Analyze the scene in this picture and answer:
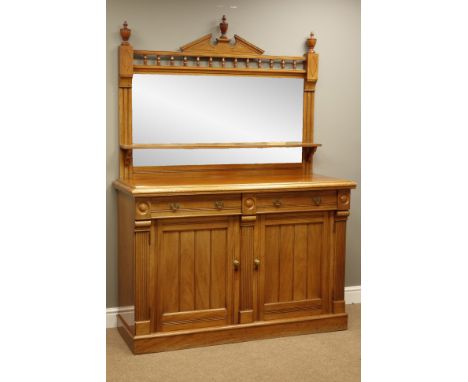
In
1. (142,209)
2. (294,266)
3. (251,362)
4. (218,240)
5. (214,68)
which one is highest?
(214,68)

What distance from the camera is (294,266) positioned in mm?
3725

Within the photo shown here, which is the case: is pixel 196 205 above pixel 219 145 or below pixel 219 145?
below

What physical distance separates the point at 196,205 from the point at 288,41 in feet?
4.57

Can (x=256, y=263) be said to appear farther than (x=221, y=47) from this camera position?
No

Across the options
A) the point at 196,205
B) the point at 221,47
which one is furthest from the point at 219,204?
the point at 221,47

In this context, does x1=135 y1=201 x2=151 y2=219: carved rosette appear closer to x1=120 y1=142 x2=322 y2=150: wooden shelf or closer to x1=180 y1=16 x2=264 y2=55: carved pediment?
x1=120 y1=142 x2=322 y2=150: wooden shelf

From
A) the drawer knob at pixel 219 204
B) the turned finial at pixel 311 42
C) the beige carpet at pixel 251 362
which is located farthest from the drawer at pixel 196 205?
the turned finial at pixel 311 42

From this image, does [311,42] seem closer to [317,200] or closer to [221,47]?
[221,47]

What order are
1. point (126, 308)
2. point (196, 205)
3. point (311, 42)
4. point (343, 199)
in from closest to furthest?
point (196, 205)
point (126, 308)
point (343, 199)
point (311, 42)

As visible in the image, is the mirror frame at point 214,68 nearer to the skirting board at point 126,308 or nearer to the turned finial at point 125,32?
the turned finial at point 125,32

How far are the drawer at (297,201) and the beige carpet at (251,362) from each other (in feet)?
2.55
